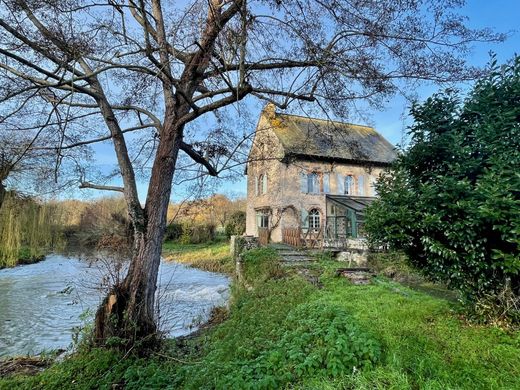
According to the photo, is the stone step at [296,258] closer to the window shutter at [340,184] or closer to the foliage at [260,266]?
the foliage at [260,266]

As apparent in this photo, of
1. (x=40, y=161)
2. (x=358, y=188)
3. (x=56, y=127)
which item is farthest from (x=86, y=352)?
(x=358, y=188)

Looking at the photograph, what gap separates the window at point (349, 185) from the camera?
65.1ft

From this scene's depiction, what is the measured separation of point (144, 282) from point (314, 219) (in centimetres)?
1475

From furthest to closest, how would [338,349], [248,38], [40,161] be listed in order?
[40,161] → [248,38] → [338,349]

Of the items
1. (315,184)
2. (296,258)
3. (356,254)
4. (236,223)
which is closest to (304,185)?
(315,184)

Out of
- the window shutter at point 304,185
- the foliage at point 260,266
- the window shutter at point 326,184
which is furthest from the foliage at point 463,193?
the window shutter at point 326,184

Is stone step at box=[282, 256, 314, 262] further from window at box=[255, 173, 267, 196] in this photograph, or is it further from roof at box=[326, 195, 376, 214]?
window at box=[255, 173, 267, 196]

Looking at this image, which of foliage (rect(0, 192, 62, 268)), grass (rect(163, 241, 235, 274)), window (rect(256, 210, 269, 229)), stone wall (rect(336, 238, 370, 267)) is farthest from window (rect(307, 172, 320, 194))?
foliage (rect(0, 192, 62, 268))

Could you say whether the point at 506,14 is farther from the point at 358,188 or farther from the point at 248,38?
the point at 358,188

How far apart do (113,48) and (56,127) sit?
205 centimetres

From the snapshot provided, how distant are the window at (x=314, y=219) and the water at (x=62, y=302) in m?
5.82

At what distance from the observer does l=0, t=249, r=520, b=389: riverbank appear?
10.1ft

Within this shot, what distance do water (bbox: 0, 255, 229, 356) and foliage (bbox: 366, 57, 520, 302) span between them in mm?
3625

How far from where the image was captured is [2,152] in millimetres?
5250
